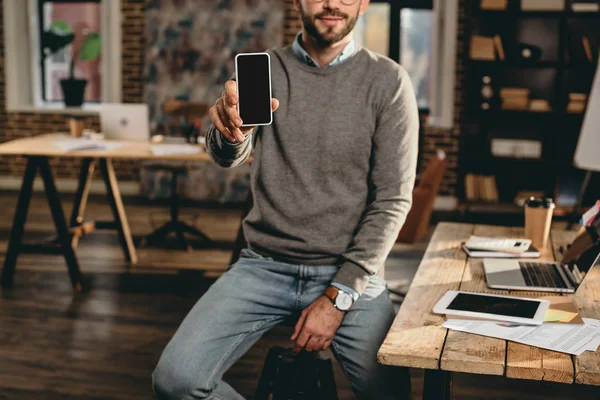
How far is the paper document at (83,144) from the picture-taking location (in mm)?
4148

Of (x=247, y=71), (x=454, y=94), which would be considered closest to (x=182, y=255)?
(x=454, y=94)

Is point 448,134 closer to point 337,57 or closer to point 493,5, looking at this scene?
point 493,5

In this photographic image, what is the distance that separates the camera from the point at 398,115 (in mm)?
1996

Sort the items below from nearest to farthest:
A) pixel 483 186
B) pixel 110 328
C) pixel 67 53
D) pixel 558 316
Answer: pixel 558 316
pixel 110 328
pixel 483 186
pixel 67 53

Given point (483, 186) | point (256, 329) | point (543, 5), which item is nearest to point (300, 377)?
point (256, 329)

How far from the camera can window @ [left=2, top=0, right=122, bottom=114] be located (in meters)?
6.82

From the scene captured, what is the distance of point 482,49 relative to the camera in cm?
587

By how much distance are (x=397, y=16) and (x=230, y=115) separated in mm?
5160

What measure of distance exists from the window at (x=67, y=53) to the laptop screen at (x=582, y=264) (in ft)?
19.9

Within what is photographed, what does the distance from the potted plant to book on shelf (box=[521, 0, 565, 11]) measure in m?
3.83

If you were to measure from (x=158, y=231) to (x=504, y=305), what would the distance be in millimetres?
3689

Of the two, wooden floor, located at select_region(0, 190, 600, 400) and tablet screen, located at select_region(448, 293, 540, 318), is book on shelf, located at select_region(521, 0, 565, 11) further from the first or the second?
tablet screen, located at select_region(448, 293, 540, 318)

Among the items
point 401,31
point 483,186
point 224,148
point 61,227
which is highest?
point 401,31

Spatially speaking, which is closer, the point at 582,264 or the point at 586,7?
the point at 582,264
